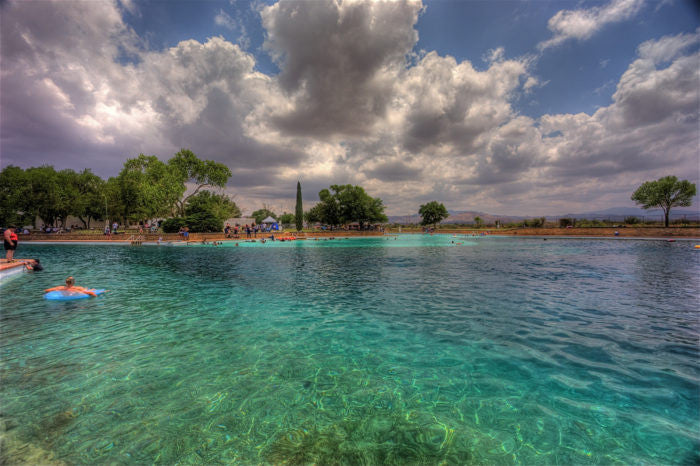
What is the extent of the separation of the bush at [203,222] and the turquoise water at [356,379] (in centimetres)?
2980

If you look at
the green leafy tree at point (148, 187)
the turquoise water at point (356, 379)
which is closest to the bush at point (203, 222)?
the green leafy tree at point (148, 187)

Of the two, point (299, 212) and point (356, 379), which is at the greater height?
point (299, 212)

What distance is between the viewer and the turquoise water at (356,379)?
3096 millimetres

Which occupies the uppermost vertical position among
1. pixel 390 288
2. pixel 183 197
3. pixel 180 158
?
pixel 180 158

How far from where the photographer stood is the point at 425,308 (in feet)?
27.3

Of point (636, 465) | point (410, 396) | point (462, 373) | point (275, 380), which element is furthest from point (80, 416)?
point (636, 465)

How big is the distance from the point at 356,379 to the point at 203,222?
3924 cm

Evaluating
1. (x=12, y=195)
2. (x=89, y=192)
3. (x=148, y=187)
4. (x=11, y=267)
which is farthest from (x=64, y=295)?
(x=89, y=192)

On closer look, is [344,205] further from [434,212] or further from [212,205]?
[434,212]

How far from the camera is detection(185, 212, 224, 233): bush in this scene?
37.2 meters

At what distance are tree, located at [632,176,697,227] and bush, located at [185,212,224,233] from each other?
226 ft

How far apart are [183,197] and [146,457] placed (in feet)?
173

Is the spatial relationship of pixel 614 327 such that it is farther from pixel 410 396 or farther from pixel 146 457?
pixel 146 457

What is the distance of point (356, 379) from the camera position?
4.52 metres
